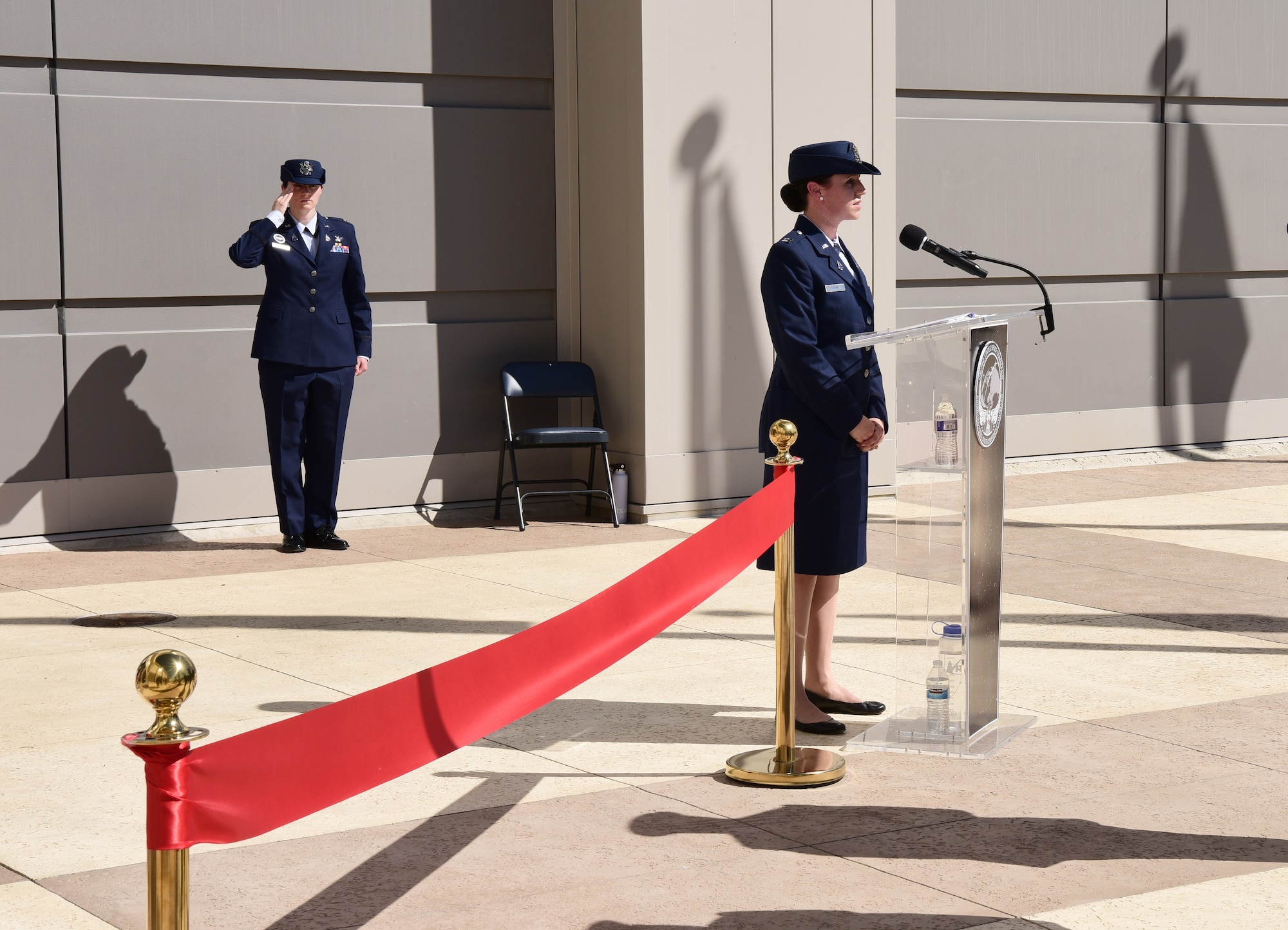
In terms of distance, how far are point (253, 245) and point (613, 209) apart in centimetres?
240

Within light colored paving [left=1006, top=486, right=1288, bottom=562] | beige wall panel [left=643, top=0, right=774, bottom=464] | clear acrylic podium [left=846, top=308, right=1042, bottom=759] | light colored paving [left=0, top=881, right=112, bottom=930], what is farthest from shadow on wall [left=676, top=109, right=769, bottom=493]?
light colored paving [left=0, top=881, right=112, bottom=930]

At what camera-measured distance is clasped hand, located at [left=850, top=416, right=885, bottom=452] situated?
5484mm

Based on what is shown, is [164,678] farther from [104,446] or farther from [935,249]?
[104,446]

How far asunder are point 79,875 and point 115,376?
231 inches

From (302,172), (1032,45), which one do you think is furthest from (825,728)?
(1032,45)

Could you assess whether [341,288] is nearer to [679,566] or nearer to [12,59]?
[12,59]

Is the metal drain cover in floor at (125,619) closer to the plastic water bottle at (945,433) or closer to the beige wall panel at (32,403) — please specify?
the beige wall panel at (32,403)

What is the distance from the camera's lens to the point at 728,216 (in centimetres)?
1051

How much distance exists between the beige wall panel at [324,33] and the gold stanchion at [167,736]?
7712 millimetres

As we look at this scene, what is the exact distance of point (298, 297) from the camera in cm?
938

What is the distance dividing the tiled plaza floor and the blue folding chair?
4.44 ft

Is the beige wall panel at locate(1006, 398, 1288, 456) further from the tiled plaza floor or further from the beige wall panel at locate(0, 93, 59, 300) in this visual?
the beige wall panel at locate(0, 93, 59, 300)

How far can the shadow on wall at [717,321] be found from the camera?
10398mm

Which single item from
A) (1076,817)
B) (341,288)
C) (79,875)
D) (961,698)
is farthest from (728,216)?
(79,875)
